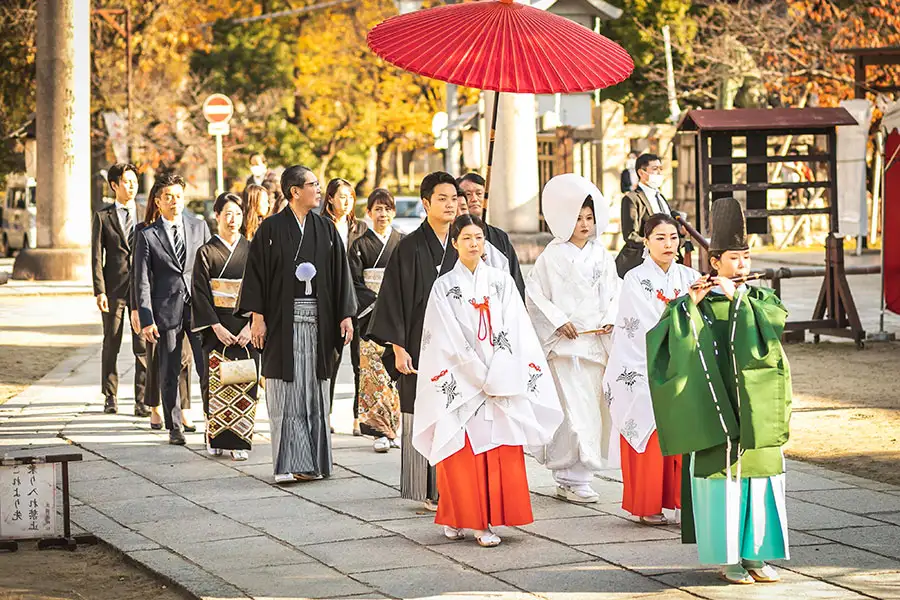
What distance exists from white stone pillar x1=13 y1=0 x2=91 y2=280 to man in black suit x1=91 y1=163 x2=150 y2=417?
36.4ft

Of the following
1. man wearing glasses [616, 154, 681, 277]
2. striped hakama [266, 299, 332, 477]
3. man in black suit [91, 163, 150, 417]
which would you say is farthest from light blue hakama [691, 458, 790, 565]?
man wearing glasses [616, 154, 681, 277]

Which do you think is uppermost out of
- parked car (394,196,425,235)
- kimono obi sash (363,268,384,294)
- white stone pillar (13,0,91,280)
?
white stone pillar (13,0,91,280)

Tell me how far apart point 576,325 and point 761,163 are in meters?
6.30

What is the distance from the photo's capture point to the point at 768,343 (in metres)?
5.36

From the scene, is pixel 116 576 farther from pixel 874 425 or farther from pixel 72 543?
pixel 874 425

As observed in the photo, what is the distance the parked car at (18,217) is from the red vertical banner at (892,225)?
2239 centimetres

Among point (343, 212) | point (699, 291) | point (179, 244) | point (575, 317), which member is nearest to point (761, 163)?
point (343, 212)

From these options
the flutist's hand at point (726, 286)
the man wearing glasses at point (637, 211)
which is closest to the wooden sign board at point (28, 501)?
the flutist's hand at point (726, 286)

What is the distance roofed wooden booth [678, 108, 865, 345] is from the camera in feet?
42.0

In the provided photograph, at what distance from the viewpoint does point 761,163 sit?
42.9ft

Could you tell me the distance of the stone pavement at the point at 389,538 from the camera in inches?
216

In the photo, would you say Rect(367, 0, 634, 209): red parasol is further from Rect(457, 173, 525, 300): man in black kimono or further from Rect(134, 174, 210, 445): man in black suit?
Rect(134, 174, 210, 445): man in black suit

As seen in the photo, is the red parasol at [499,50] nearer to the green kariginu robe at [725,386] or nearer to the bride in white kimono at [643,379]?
the bride in white kimono at [643,379]

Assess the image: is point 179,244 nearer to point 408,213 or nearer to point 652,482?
point 652,482
